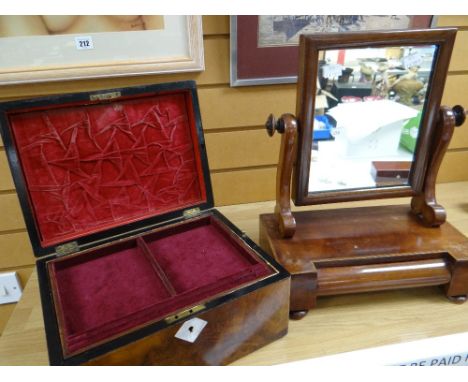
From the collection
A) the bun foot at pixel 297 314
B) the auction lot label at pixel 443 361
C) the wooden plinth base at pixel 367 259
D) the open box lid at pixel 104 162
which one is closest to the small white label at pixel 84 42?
the open box lid at pixel 104 162

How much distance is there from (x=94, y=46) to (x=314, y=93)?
1.87ft

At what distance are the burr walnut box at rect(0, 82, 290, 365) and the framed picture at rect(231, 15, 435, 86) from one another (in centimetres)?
26

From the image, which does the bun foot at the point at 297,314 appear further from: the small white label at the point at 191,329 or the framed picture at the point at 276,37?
the framed picture at the point at 276,37

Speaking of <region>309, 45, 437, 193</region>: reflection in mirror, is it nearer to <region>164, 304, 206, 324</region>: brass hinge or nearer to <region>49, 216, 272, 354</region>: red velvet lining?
<region>49, 216, 272, 354</region>: red velvet lining

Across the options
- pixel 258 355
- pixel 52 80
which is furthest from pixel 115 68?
pixel 258 355

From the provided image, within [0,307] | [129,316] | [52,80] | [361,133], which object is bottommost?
[0,307]

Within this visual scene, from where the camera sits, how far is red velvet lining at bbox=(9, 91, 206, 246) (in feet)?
2.57

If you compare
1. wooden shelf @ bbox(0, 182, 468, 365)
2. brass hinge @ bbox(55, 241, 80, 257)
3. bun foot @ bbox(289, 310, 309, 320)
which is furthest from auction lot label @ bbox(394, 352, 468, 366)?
brass hinge @ bbox(55, 241, 80, 257)

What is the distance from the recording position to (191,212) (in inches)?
35.6

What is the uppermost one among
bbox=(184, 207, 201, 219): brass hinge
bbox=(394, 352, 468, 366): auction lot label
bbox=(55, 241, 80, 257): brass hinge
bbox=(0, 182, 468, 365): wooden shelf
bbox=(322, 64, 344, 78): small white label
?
bbox=(322, 64, 344, 78): small white label

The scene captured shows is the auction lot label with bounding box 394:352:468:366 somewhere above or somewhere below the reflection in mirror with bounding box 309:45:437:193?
below
